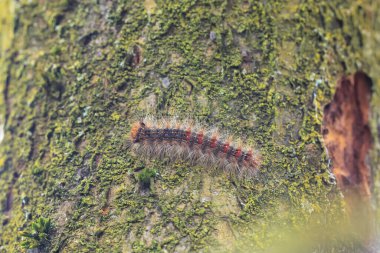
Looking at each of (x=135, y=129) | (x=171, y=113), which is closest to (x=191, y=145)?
(x=171, y=113)

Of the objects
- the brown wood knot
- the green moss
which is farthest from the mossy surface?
the brown wood knot

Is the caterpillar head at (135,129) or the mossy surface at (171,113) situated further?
the caterpillar head at (135,129)

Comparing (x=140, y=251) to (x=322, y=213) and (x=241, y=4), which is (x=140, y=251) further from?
(x=241, y=4)

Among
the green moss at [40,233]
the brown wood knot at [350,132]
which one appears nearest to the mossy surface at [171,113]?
the green moss at [40,233]

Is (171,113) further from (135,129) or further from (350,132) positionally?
(350,132)

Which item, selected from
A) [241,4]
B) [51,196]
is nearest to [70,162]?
[51,196]

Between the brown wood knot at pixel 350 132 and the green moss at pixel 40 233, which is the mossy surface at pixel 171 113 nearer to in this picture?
the green moss at pixel 40 233
